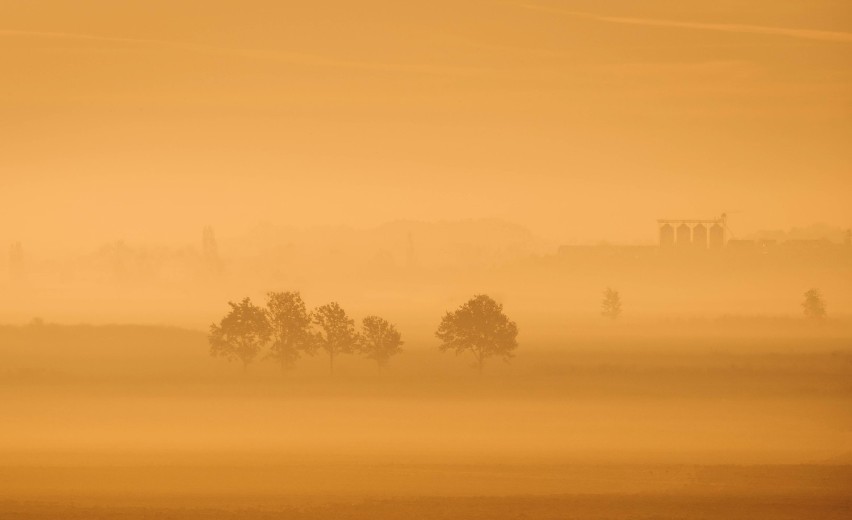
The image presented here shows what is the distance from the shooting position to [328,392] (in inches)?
4680

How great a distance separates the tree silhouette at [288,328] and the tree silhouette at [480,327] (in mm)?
14105

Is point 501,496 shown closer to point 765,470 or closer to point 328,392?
point 765,470

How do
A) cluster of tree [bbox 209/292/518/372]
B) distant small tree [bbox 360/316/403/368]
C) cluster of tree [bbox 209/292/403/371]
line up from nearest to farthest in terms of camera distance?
cluster of tree [bbox 209/292/518/372], cluster of tree [bbox 209/292/403/371], distant small tree [bbox 360/316/403/368]

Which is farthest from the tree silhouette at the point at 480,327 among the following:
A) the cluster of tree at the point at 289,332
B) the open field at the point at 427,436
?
the cluster of tree at the point at 289,332

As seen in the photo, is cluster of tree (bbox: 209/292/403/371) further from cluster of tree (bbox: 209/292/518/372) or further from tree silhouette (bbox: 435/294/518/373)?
tree silhouette (bbox: 435/294/518/373)

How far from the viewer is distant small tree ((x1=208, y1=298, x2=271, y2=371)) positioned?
12850cm

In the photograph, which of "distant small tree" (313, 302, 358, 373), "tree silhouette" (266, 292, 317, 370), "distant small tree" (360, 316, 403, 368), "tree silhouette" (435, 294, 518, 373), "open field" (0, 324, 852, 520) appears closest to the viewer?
"open field" (0, 324, 852, 520)

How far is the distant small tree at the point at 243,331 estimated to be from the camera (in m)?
128

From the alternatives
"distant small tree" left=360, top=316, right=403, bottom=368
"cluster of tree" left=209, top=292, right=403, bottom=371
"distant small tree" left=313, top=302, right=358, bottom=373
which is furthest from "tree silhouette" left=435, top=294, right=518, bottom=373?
"distant small tree" left=313, top=302, right=358, bottom=373

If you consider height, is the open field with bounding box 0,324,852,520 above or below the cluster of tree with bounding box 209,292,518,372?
below

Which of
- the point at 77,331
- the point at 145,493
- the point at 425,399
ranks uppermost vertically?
the point at 77,331

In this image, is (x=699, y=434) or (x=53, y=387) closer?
(x=699, y=434)

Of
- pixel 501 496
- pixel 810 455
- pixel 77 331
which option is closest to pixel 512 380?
pixel 810 455

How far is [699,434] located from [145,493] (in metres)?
45.4
